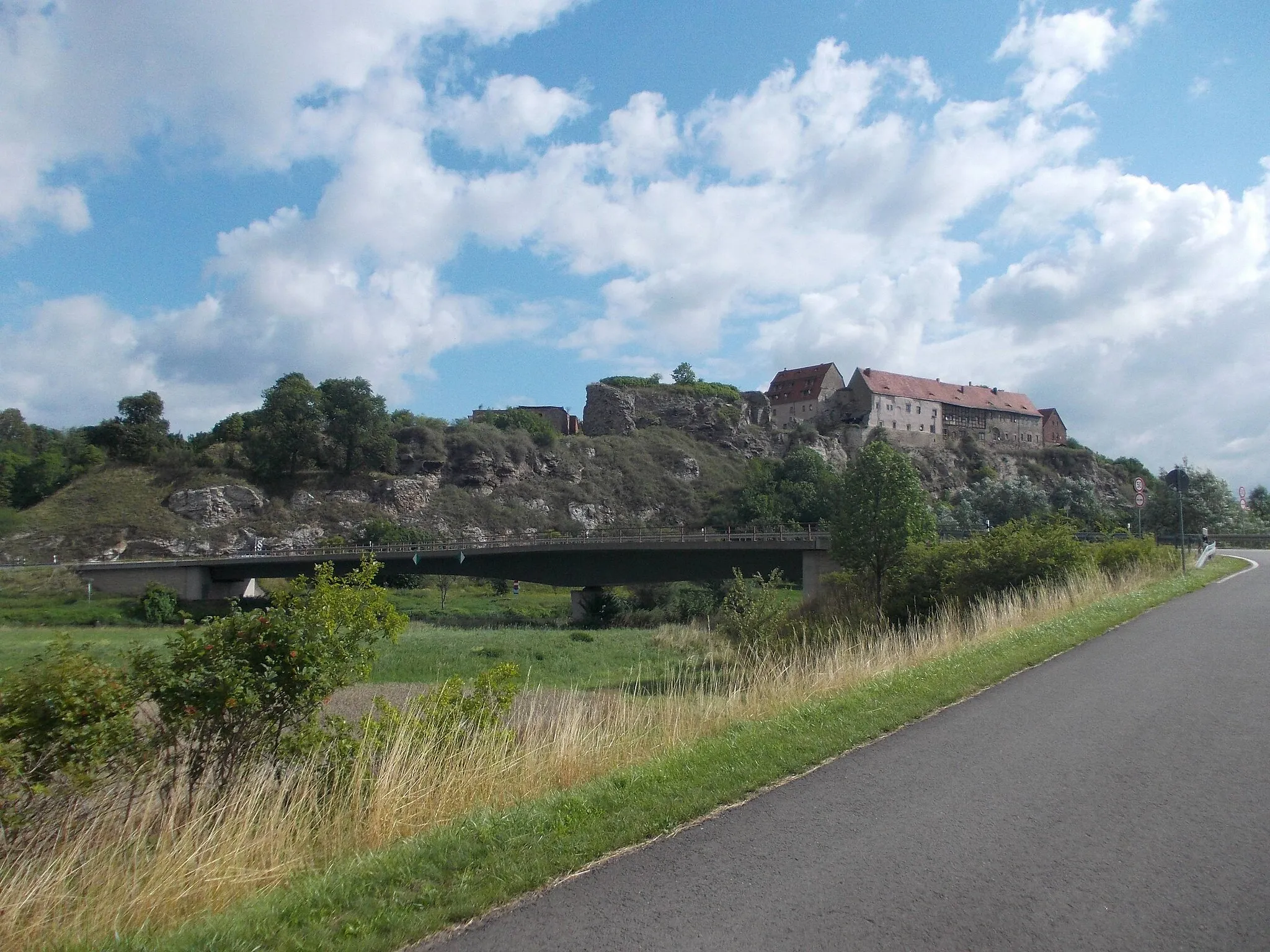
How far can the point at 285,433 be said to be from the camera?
101188mm

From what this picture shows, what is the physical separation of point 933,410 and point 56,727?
150 metres

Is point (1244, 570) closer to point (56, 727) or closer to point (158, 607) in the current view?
point (56, 727)

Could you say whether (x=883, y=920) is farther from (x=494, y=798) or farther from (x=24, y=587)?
(x=24, y=587)

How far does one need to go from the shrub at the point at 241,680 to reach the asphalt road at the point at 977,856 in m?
3.30

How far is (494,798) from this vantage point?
24.8ft

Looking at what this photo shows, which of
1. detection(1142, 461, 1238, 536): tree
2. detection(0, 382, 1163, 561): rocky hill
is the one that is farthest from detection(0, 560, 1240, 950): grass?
detection(0, 382, 1163, 561): rocky hill

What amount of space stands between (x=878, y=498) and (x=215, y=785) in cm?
2377

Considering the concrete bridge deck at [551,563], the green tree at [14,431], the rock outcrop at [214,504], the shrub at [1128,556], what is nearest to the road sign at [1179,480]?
the shrub at [1128,556]

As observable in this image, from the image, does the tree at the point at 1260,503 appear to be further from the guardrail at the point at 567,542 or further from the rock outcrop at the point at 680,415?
the rock outcrop at the point at 680,415

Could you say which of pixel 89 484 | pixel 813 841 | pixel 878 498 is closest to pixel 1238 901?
pixel 813 841

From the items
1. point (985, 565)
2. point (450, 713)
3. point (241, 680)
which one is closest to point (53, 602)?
point (985, 565)

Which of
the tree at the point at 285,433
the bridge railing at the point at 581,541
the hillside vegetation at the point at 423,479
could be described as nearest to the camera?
the bridge railing at the point at 581,541

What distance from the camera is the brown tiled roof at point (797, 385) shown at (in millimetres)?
150875

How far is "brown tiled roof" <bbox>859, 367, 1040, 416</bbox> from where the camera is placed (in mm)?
142125
